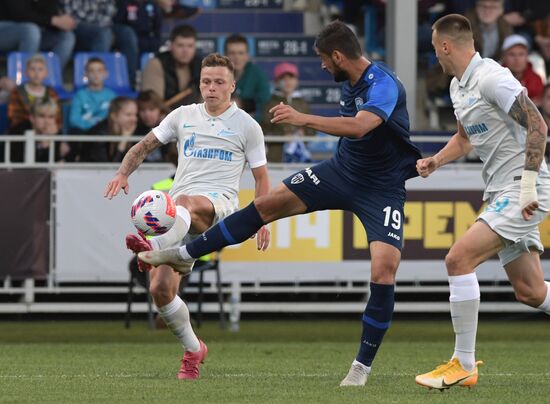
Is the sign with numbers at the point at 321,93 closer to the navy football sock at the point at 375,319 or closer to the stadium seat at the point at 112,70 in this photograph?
the stadium seat at the point at 112,70

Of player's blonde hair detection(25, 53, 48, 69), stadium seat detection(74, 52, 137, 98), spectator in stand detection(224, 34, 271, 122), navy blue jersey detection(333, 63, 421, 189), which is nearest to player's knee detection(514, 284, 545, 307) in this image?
navy blue jersey detection(333, 63, 421, 189)

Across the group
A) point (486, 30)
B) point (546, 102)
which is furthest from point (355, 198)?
point (486, 30)

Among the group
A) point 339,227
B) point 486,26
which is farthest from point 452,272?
point 486,26

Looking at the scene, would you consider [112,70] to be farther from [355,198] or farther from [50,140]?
[355,198]

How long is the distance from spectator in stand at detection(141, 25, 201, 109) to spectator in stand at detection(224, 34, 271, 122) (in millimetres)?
477

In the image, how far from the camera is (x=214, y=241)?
9.81m

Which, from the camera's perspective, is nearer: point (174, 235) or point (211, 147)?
point (174, 235)

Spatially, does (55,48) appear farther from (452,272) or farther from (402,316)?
(452,272)

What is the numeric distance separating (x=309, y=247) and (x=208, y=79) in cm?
498

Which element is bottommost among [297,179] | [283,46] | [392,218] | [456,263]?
[456,263]

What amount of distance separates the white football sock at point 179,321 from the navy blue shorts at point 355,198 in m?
1.24

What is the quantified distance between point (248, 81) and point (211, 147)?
7063 mm

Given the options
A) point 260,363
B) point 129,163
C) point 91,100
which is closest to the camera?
point 129,163

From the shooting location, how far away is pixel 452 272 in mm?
9156
